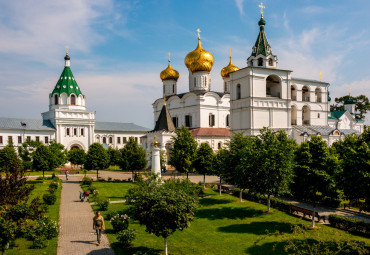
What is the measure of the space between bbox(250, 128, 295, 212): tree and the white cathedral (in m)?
16.4

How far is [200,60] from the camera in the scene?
51.5 m

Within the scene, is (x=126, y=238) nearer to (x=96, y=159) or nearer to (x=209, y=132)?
(x=96, y=159)

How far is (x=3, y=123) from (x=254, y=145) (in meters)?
49.8

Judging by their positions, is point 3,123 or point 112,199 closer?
point 112,199

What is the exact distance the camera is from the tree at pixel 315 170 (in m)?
17.2

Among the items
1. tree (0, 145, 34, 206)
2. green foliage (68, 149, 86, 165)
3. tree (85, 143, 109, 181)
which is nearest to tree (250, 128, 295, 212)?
tree (0, 145, 34, 206)

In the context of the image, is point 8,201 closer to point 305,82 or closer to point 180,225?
point 180,225

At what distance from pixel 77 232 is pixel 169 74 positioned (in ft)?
141

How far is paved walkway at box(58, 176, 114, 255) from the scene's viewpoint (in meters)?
13.7

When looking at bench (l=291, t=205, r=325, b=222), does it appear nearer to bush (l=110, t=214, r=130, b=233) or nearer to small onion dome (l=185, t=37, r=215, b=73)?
bush (l=110, t=214, r=130, b=233)

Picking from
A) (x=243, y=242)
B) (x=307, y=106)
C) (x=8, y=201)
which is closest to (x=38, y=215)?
(x=8, y=201)

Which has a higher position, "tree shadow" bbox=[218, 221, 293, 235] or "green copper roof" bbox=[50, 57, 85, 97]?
"green copper roof" bbox=[50, 57, 85, 97]

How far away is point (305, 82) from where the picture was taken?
44.6 meters

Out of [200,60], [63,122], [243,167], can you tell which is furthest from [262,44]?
[63,122]
